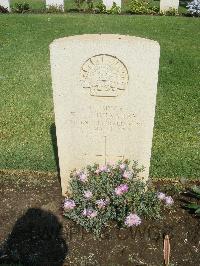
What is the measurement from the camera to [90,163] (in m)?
4.64

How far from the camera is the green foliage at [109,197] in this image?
167 inches

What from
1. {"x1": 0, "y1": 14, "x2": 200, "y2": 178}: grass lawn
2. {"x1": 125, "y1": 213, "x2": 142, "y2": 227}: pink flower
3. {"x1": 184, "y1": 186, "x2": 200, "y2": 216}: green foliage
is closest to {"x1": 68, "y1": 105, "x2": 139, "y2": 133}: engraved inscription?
{"x1": 125, "y1": 213, "x2": 142, "y2": 227}: pink flower

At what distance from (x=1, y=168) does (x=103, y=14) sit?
9.25 meters

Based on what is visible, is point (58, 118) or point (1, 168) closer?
point (58, 118)

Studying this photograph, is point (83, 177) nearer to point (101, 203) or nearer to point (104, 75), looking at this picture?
point (101, 203)

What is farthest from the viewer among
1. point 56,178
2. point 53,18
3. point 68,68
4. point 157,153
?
point 53,18

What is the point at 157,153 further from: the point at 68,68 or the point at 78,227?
the point at 68,68

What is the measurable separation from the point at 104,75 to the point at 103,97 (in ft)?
0.77

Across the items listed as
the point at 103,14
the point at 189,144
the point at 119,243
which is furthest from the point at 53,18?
the point at 119,243

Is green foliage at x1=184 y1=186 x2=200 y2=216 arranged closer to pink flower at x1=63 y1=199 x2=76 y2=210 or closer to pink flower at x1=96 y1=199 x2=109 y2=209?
pink flower at x1=96 y1=199 x2=109 y2=209

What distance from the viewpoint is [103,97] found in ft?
13.7

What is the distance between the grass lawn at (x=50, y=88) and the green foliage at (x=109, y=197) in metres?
1.13

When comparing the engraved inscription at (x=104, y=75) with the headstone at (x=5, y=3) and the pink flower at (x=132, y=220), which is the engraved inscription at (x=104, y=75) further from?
the headstone at (x=5, y=3)

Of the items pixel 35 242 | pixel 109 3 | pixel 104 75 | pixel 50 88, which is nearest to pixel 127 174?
pixel 104 75
